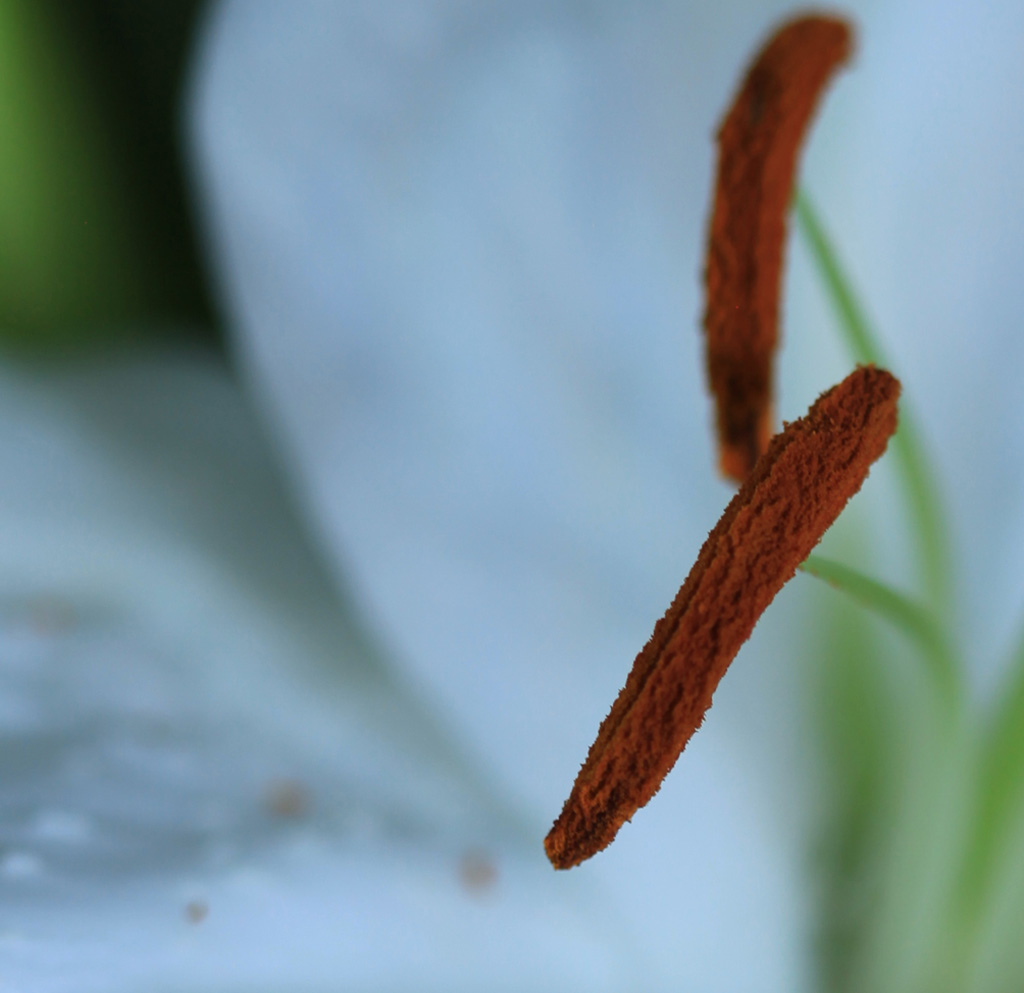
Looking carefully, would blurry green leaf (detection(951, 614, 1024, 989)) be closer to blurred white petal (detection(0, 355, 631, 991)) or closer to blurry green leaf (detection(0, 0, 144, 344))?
blurred white petal (detection(0, 355, 631, 991))

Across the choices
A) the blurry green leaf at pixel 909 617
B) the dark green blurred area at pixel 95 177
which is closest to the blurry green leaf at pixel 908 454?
the blurry green leaf at pixel 909 617

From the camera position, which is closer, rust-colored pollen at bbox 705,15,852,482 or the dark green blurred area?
rust-colored pollen at bbox 705,15,852,482

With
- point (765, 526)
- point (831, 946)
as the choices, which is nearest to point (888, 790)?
point (831, 946)

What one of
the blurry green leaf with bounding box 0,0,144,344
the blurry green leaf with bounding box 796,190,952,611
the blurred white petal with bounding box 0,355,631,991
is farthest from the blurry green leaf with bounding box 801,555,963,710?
the blurry green leaf with bounding box 0,0,144,344

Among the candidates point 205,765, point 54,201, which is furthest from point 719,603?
point 54,201

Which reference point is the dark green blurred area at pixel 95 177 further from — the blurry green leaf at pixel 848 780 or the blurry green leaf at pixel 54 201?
the blurry green leaf at pixel 848 780

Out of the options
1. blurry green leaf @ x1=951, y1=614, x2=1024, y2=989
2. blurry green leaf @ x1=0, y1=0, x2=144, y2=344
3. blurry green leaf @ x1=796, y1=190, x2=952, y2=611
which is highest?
blurry green leaf @ x1=0, y1=0, x2=144, y2=344

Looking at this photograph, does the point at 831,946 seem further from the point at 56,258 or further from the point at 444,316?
the point at 56,258
